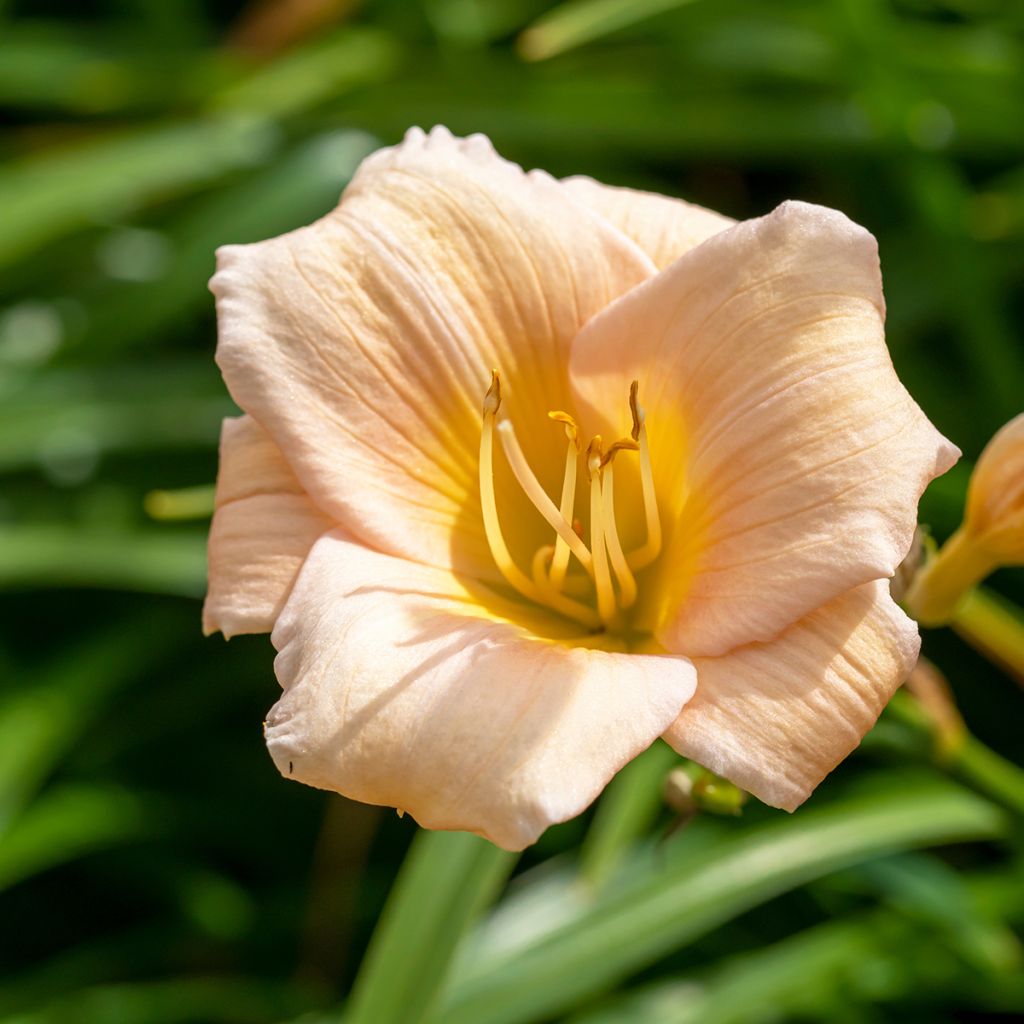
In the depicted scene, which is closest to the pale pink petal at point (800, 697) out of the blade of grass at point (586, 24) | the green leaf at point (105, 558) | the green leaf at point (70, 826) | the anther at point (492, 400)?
the anther at point (492, 400)

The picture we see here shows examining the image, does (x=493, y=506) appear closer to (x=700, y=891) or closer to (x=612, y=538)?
(x=612, y=538)

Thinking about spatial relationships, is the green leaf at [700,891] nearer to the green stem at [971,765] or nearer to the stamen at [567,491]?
the green stem at [971,765]

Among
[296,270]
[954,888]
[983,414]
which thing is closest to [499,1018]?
[954,888]

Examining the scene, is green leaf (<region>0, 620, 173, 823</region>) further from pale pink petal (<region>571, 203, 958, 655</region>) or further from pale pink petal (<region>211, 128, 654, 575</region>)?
pale pink petal (<region>571, 203, 958, 655</region>)

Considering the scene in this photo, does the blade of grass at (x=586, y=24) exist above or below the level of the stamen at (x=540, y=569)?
above

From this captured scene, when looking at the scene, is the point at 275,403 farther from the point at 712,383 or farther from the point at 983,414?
the point at 983,414

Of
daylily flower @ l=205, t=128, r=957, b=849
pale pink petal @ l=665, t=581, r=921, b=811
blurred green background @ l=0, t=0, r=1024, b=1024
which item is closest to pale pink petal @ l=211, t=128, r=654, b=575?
daylily flower @ l=205, t=128, r=957, b=849
